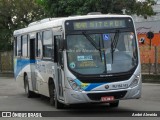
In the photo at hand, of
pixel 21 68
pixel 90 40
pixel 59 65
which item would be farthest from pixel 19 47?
pixel 90 40

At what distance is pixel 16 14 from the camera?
5128 cm

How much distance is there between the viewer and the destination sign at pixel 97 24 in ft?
46.0

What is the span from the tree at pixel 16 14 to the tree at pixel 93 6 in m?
16.2

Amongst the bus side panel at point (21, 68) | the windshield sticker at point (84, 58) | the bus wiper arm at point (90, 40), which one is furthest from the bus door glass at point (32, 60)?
the windshield sticker at point (84, 58)

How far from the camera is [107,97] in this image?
1342 centimetres

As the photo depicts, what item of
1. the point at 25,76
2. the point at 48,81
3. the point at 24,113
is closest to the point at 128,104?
the point at 48,81

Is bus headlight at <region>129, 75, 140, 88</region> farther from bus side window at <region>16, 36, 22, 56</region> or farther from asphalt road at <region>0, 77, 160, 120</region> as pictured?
bus side window at <region>16, 36, 22, 56</region>

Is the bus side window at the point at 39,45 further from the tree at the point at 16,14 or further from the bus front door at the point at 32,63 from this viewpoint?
the tree at the point at 16,14

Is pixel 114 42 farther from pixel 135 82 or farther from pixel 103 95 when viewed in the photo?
pixel 103 95

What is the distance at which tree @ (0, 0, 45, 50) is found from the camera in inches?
1998

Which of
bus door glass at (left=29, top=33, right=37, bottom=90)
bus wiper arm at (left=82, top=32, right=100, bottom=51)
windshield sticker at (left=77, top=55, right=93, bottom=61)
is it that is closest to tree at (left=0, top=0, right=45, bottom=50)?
bus door glass at (left=29, top=33, right=37, bottom=90)

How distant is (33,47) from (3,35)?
116ft

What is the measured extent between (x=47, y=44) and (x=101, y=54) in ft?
9.91

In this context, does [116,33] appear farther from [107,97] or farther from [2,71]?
[2,71]
